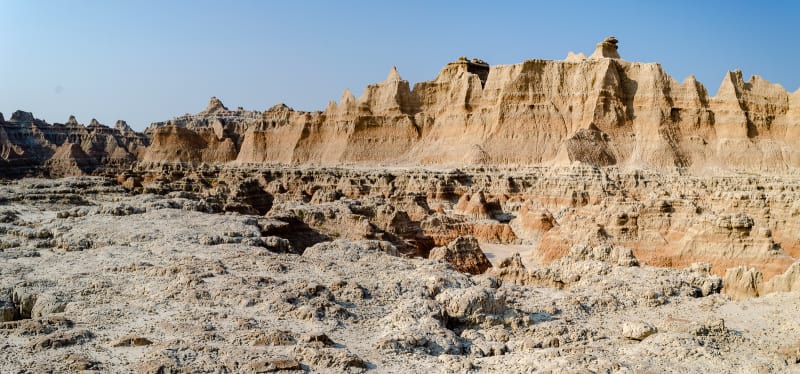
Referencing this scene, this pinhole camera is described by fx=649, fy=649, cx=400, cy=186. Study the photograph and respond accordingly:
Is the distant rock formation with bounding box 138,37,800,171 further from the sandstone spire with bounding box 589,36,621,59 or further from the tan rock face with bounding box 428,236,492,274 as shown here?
the tan rock face with bounding box 428,236,492,274

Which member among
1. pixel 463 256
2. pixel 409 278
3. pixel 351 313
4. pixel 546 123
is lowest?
pixel 351 313

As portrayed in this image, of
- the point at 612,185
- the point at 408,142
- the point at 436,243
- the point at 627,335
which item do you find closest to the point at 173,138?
the point at 408,142

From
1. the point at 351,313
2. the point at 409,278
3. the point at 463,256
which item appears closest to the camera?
the point at 351,313

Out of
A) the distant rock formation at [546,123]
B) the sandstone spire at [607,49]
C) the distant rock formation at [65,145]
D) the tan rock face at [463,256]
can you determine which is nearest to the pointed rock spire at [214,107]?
the distant rock formation at [65,145]

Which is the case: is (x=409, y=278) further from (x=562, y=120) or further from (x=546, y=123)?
(x=562, y=120)

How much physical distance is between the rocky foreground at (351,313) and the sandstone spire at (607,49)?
198 ft

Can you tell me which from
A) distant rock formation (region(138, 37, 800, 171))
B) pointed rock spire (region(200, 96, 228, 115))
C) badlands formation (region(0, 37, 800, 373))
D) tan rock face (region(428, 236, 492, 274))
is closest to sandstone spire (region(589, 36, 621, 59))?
distant rock formation (region(138, 37, 800, 171))

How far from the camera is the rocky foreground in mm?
10102

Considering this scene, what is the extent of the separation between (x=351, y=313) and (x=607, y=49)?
69666 mm

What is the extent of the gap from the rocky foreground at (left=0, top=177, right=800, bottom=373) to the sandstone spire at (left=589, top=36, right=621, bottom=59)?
60.3 m

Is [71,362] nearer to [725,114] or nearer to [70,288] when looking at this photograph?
[70,288]

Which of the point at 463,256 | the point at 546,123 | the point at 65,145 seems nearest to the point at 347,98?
the point at 546,123

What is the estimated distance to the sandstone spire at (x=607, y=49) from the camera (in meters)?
74.2

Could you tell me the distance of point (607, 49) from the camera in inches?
2953
